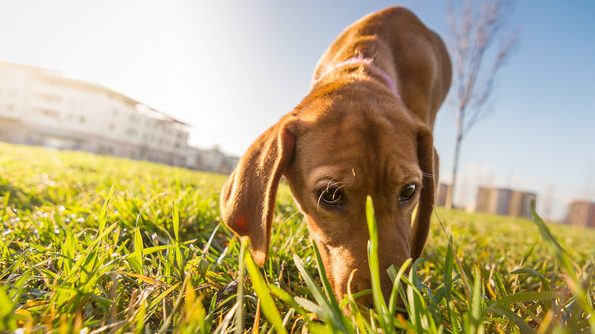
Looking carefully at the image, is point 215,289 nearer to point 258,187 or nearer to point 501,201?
point 258,187

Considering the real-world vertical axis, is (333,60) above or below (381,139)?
above

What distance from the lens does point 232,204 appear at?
7.00ft

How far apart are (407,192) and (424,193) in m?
0.27

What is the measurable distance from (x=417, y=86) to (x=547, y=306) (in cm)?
300

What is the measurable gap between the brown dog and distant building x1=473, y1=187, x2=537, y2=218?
130 ft

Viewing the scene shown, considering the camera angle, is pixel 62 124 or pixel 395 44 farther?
pixel 62 124

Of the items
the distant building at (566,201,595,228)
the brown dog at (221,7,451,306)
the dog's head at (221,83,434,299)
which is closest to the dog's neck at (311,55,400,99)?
the brown dog at (221,7,451,306)

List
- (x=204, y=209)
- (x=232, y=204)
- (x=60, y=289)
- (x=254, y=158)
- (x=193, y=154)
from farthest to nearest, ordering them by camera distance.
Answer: (x=193, y=154) < (x=204, y=209) < (x=254, y=158) < (x=232, y=204) < (x=60, y=289)

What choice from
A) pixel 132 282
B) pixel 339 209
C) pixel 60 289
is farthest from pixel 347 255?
pixel 60 289

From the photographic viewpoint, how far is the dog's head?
1988mm

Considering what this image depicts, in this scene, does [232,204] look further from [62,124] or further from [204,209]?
[62,124]

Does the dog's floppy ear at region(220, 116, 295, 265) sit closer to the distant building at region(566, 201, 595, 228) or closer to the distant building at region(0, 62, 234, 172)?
the distant building at region(566, 201, 595, 228)

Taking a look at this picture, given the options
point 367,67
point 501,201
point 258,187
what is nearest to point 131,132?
point 501,201

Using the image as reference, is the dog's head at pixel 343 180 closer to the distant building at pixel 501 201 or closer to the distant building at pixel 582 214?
the distant building at pixel 501 201
